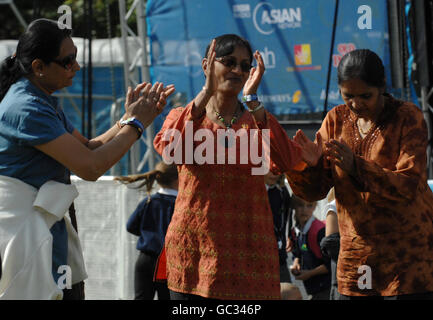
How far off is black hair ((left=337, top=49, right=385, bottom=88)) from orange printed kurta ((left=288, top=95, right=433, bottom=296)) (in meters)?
0.16

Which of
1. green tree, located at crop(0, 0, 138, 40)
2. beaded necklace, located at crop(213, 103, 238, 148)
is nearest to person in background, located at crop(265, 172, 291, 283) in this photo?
beaded necklace, located at crop(213, 103, 238, 148)

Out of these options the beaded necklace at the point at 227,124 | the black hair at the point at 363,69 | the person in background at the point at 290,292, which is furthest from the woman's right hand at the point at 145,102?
the person in background at the point at 290,292

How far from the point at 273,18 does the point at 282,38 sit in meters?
0.22

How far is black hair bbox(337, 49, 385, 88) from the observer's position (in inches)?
116

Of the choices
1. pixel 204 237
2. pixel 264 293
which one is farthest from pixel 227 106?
pixel 264 293

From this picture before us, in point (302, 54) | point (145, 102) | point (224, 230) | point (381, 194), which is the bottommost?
point (224, 230)

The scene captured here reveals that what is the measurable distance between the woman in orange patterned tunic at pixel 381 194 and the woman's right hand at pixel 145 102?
708mm

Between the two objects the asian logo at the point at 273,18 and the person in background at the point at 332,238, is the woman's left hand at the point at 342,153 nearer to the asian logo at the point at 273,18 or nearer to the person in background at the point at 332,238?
the person in background at the point at 332,238

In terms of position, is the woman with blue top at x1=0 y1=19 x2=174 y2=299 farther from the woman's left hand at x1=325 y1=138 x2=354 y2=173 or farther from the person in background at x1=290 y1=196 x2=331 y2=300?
the person in background at x1=290 y1=196 x2=331 y2=300

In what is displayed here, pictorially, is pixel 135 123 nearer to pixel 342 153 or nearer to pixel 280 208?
pixel 342 153

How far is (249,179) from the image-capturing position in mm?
2934

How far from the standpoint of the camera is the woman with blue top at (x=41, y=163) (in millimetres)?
2533

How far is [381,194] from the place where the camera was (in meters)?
2.88

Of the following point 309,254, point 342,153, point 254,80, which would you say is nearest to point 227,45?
point 254,80
